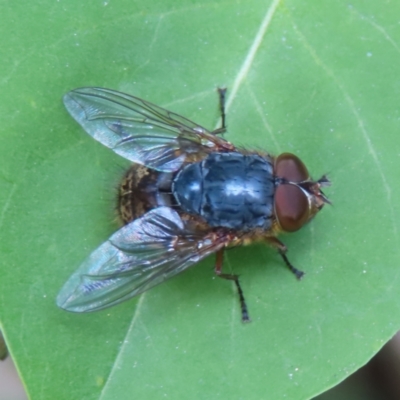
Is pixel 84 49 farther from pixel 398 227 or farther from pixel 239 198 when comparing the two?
pixel 398 227

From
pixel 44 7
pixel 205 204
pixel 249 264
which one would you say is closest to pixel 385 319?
pixel 249 264

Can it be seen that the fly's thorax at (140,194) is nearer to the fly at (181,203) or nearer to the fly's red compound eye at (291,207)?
the fly at (181,203)

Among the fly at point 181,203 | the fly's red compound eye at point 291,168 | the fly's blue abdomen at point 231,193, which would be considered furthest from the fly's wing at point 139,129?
the fly's red compound eye at point 291,168

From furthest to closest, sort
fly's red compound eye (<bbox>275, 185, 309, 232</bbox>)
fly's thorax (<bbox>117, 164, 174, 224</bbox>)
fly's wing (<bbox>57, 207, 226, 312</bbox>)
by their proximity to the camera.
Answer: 1. fly's thorax (<bbox>117, 164, 174, 224</bbox>)
2. fly's red compound eye (<bbox>275, 185, 309, 232</bbox>)
3. fly's wing (<bbox>57, 207, 226, 312</bbox>)

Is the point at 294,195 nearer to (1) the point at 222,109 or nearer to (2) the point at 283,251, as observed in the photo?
(2) the point at 283,251

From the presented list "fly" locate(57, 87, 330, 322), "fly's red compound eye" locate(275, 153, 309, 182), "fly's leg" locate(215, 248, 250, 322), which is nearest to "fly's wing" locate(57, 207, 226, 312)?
"fly" locate(57, 87, 330, 322)

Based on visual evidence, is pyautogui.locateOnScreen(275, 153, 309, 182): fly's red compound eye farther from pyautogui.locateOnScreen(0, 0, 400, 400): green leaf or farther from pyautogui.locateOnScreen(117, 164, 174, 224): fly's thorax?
pyautogui.locateOnScreen(117, 164, 174, 224): fly's thorax
